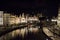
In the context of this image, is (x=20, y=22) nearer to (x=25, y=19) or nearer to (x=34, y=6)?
(x=25, y=19)

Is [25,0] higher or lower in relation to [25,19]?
higher

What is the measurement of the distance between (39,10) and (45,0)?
21.3 inches

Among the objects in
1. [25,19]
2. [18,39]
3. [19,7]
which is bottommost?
[18,39]

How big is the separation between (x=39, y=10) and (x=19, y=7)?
36.6 inches

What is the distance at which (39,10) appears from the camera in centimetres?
711

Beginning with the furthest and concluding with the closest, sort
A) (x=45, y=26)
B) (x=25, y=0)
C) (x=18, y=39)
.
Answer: (x=25, y=0) → (x=45, y=26) → (x=18, y=39)

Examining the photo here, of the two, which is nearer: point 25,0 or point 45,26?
point 45,26

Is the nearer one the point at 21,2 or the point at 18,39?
the point at 18,39

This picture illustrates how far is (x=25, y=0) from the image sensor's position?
23.6 ft

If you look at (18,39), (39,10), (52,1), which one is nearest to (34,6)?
(39,10)

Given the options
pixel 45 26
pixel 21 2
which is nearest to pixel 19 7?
pixel 21 2

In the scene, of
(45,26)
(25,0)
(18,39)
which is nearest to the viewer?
(18,39)

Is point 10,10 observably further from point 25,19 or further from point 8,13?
point 25,19

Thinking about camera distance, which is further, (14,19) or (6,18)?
(14,19)
